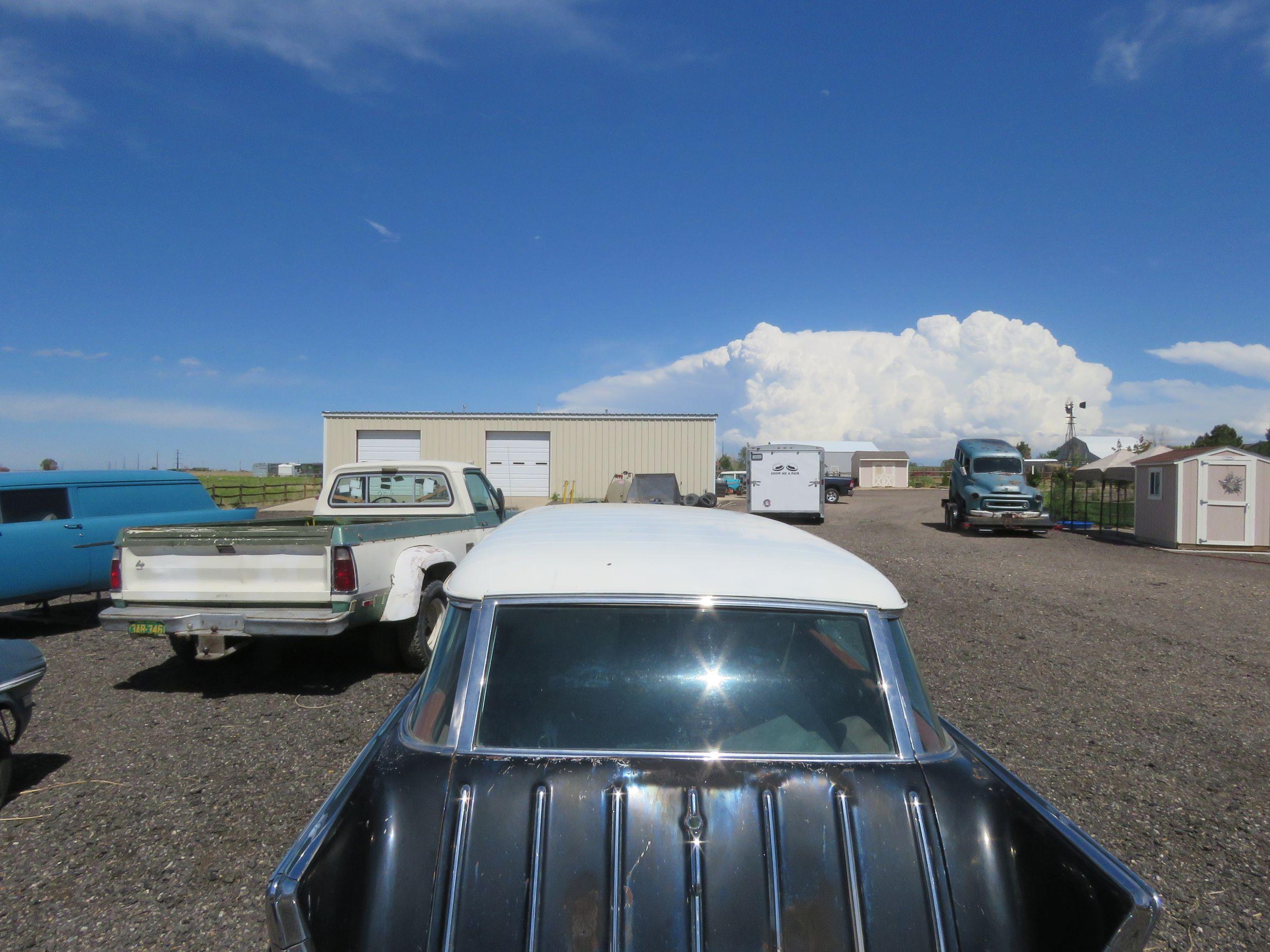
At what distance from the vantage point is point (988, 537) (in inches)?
823

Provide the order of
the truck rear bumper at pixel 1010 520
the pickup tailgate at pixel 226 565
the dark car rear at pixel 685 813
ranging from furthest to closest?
1. the truck rear bumper at pixel 1010 520
2. the pickup tailgate at pixel 226 565
3. the dark car rear at pixel 685 813

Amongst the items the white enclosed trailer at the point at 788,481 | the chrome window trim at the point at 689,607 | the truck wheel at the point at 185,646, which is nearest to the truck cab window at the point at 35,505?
the truck wheel at the point at 185,646

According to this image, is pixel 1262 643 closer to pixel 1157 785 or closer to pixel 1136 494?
pixel 1157 785

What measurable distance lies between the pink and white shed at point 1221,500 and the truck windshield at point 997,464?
443 cm

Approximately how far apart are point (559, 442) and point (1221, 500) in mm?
21728

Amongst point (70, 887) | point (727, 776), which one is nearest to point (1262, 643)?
point (727, 776)

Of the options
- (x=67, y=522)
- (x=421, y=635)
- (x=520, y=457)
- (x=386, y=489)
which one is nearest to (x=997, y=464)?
(x=520, y=457)

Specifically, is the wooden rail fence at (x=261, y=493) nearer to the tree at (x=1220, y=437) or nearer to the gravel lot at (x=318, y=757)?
the gravel lot at (x=318, y=757)

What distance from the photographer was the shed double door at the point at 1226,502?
17219mm

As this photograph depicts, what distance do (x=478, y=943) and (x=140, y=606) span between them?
535 centimetres

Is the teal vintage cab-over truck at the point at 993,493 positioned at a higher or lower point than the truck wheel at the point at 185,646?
higher

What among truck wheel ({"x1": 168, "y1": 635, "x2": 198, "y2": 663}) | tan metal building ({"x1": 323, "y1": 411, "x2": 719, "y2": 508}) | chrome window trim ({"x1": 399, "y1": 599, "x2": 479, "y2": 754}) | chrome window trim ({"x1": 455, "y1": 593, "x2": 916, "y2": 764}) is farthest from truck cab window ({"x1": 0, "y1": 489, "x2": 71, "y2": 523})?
tan metal building ({"x1": 323, "y1": 411, "x2": 719, "y2": 508})

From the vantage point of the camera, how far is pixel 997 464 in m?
21.9

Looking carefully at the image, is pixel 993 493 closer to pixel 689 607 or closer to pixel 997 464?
pixel 997 464
